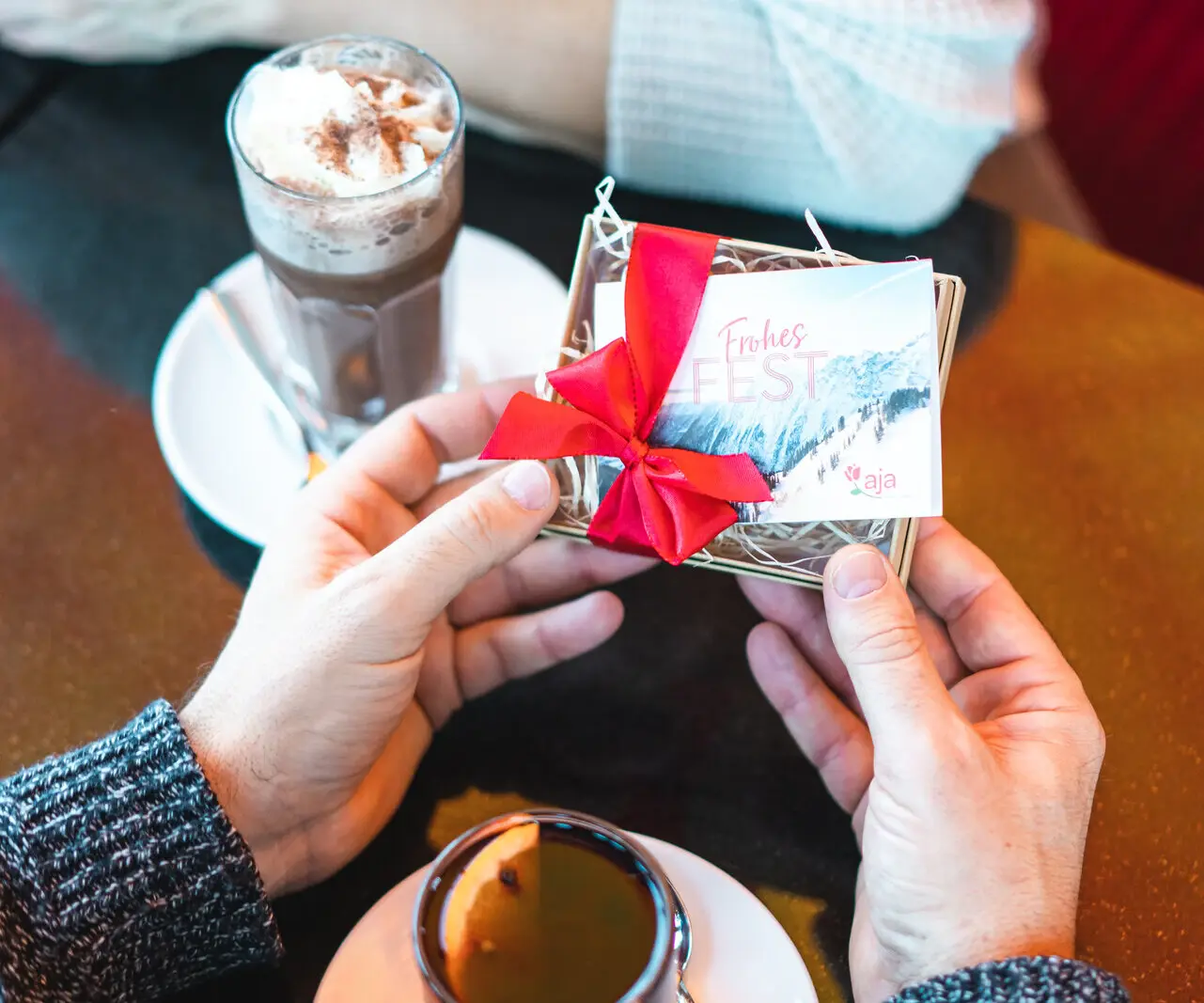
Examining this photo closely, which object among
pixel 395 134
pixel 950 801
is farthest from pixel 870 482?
pixel 395 134

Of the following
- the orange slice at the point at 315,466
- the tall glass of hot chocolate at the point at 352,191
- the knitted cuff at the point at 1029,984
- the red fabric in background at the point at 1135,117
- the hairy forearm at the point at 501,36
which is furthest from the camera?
the red fabric in background at the point at 1135,117

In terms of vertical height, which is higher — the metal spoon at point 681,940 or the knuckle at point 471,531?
the knuckle at point 471,531

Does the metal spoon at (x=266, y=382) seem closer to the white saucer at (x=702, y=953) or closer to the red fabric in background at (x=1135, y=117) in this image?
the white saucer at (x=702, y=953)

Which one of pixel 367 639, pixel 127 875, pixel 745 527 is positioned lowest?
pixel 127 875

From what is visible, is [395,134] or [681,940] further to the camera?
[395,134]

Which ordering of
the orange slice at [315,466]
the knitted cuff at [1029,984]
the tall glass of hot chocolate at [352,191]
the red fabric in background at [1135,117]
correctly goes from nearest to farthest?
the knitted cuff at [1029,984], the tall glass of hot chocolate at [352,191], the orange slice at [315,466], the red fabric in background at [1135,117]

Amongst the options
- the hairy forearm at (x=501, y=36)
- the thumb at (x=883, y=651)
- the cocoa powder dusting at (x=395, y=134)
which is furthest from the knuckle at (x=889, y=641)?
the hairy forearm at (x=501, y=36)

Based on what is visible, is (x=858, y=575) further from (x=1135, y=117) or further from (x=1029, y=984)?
(x=1135, y=117)

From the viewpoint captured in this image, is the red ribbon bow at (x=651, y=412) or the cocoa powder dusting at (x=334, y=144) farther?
the cocoa powder dusting at (x=334, y=144)
